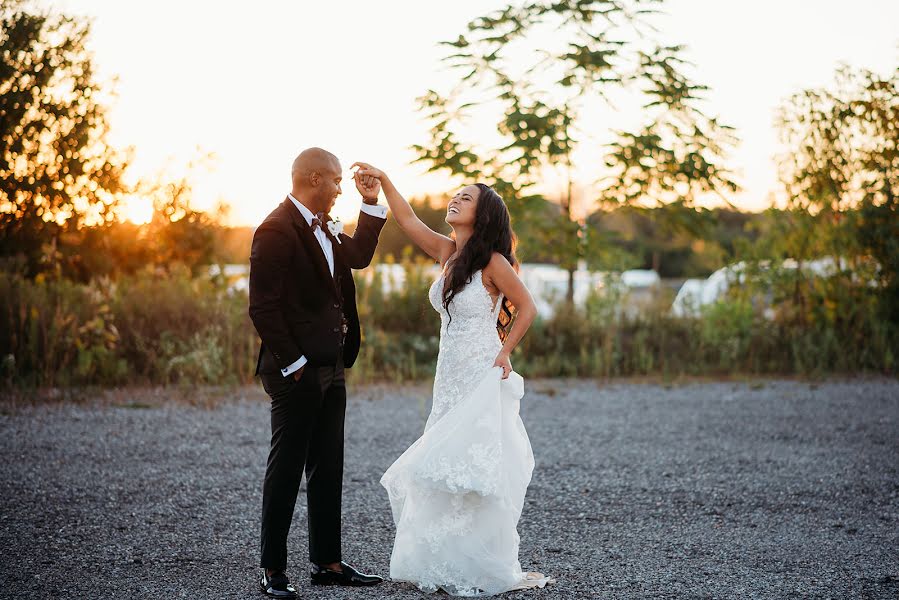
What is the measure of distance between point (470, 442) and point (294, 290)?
1.10 metres

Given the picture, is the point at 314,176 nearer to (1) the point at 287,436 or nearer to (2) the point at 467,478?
(1) the point at 287,436

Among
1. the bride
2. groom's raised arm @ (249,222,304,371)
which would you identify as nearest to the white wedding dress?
the bride

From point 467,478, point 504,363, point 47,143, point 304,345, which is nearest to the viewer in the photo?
point 304,345

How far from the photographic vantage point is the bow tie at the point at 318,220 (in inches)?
160

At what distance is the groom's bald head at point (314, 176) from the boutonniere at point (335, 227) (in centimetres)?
12

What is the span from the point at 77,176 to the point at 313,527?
31.3 feet

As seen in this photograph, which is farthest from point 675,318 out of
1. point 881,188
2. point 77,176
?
point 77,176

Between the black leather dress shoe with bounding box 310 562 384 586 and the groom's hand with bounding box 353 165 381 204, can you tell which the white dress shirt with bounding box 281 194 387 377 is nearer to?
the groom's hand with bounding box 353 165 381 204

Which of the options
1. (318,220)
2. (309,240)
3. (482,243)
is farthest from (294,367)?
(482,243)

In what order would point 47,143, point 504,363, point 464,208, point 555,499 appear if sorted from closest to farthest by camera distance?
1. point 504,363
2. point 464,208
3. point 555,499
4. point 47,143

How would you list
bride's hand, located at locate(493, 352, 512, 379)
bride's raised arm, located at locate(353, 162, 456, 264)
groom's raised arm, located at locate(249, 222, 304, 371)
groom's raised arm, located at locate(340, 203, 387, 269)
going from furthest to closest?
bride's raised arm, located at locate(353, 162, 456, 264)
bride's hand, located at locate(493, 352, 512, 379)
groom's raised arm, located at locate(340, 203, 387, 269)
groom's raised arm, located at locate(249, 222, 304, 371)

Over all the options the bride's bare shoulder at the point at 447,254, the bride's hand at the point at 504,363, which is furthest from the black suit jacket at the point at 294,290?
the bride's hand at the point at 504,363

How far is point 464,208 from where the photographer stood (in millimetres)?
4527

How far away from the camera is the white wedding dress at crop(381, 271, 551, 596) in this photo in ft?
13.7
